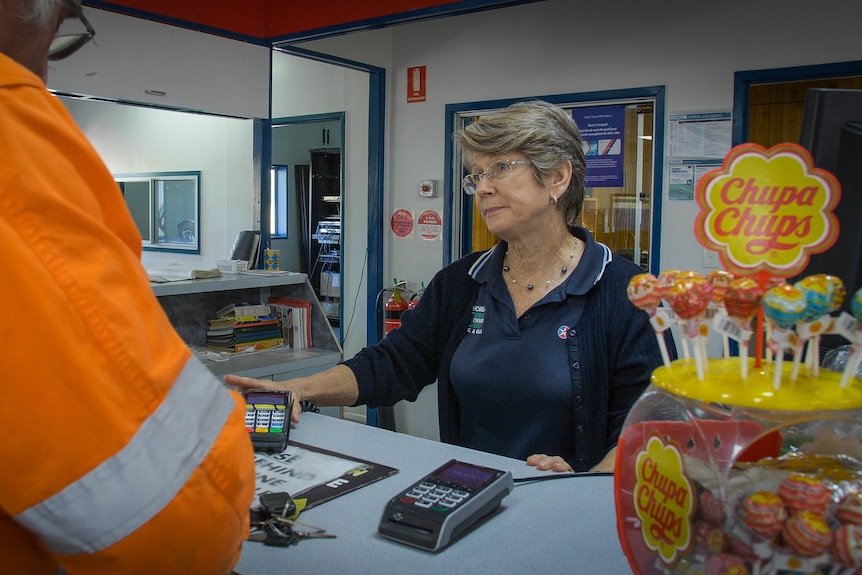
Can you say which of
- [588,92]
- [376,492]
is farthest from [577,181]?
[588,92]

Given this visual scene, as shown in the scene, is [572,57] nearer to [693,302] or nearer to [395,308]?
[395,308]

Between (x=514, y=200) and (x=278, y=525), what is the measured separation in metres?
1.09

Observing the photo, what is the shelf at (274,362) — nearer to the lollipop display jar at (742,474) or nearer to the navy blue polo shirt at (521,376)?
the navy blue polo shirt at (521,376)

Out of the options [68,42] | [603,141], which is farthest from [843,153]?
[603,141]

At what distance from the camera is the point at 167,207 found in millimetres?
6402

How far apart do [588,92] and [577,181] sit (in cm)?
215

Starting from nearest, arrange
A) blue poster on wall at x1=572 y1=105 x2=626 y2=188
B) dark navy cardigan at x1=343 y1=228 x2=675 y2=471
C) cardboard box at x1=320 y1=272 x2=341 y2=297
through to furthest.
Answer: dark navy cardigan at x1=343 y1=228 x2=675 y2=471, blue poster on wall at x1=572 y1=105 x2=626 y2=188, cardboard box at x1=320 y1=272 x2=341 y2=297

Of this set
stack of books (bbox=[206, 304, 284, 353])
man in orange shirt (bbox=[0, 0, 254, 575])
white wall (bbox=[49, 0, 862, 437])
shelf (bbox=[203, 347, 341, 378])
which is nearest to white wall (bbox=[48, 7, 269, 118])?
white wall (bbox=[49, 0, 862, 437])

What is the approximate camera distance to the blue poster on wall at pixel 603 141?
402cm

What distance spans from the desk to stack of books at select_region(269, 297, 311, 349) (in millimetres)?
2622

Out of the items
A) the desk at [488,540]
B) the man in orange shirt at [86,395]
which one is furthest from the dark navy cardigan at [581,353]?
the man in orange shirt at [86,395]

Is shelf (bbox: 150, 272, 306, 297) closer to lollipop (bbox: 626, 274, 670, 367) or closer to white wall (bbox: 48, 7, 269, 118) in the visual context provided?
white wall (bbox: 48, 7, 269, 118)

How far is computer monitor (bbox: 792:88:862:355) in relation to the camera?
3.45 feet

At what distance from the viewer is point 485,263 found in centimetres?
210
